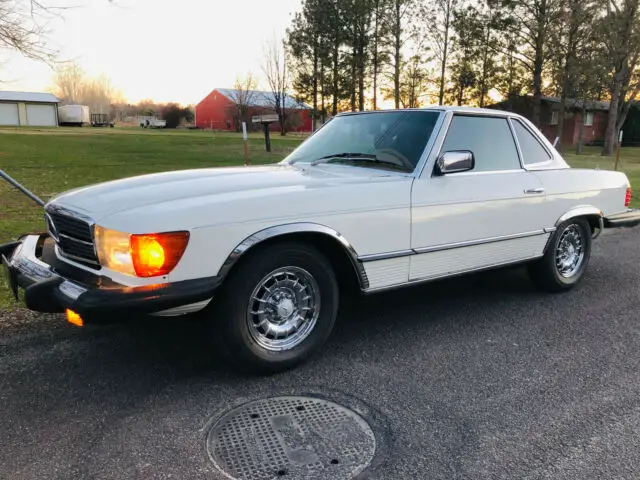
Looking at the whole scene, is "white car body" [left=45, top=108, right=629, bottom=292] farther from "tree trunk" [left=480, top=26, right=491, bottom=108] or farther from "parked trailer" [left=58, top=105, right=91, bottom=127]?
"parked trailer" [left=58, top=105, right=91, bottom=127]

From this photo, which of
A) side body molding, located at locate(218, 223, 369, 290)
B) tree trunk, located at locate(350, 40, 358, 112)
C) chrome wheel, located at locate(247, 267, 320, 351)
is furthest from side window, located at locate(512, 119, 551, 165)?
tree trunk, located at locate(350, 40, 358, 112)

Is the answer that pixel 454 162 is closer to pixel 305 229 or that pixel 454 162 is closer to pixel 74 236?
pixel 305 229

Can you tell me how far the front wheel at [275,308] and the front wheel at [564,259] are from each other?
2.50 m

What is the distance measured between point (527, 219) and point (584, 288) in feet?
4.57

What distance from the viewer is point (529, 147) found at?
499 cm

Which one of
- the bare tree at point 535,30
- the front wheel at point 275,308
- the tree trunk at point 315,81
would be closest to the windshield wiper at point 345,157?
the front wheel at point 275,308

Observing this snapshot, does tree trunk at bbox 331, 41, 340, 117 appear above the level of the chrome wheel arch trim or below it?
above

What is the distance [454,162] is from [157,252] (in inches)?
87.9

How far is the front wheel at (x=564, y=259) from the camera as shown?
5.08 metres

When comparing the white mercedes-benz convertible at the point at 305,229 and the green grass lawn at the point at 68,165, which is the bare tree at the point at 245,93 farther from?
the white mercedes-benz convertible at the point at 305,229

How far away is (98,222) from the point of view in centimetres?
301

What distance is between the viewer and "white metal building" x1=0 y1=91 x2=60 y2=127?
233 ft

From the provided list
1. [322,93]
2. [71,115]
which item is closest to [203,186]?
[322,93]

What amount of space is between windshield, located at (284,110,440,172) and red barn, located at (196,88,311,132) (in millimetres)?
37390
